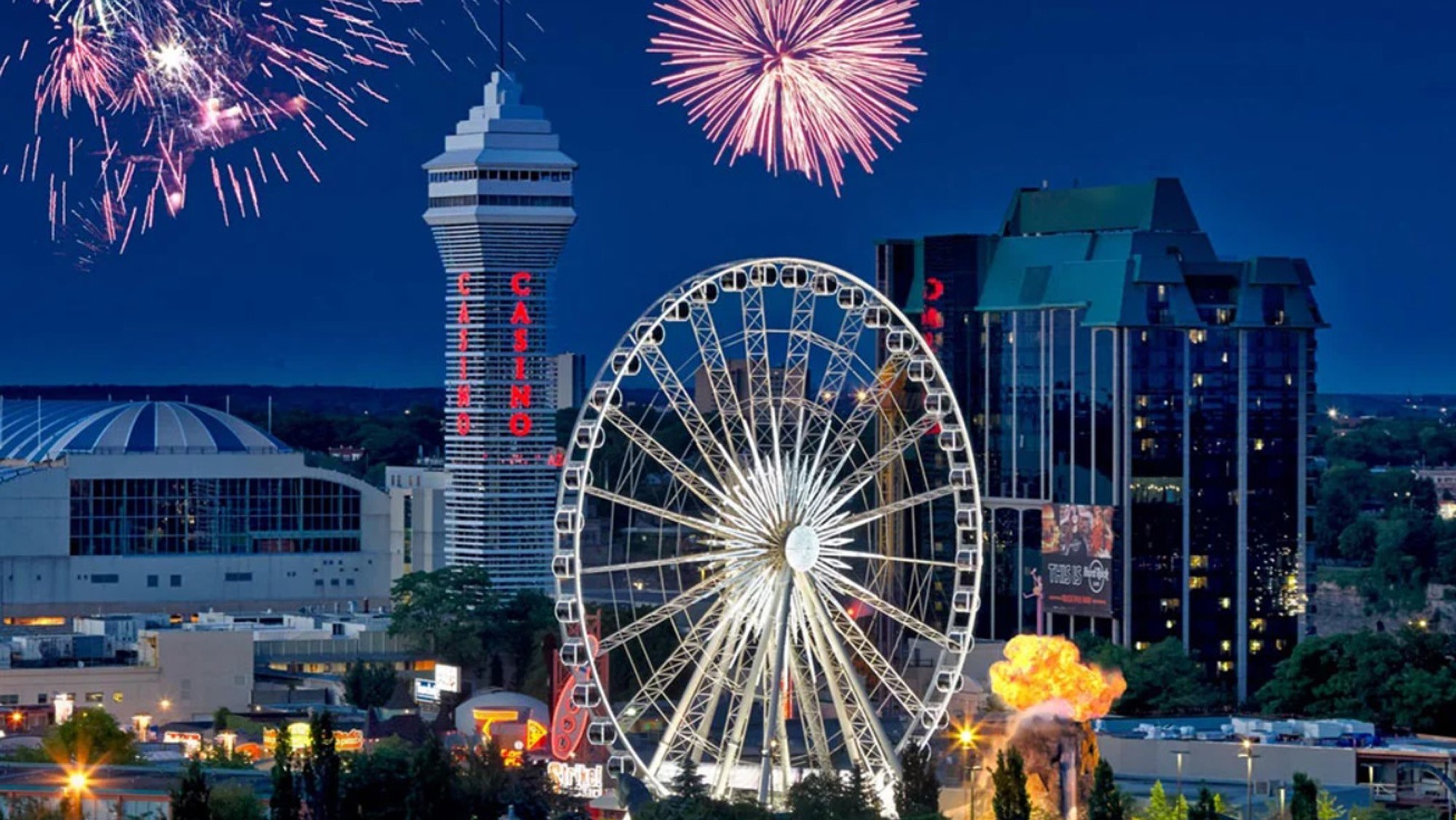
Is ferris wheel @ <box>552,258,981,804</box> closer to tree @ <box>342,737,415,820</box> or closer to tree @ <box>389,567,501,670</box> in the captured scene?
tree @ <box>342,737,415,820</box>

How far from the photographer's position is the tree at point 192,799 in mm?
104875

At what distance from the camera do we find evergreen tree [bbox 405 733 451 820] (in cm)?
11219

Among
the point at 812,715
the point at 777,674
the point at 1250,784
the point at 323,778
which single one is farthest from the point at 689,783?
the point at 1250,784

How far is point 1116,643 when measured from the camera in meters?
167

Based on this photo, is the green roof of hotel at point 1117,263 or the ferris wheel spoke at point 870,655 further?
the green roof of hotel at point 1117,263

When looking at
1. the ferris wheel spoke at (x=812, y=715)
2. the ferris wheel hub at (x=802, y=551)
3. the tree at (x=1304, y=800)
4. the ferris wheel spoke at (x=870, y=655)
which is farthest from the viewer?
the ferris wheel spoke at (x=870, y=655)

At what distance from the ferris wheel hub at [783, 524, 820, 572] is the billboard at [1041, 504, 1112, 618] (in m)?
55.8

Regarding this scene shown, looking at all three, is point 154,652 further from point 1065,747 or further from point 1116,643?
point 1065,747

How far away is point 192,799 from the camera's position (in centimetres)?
10531

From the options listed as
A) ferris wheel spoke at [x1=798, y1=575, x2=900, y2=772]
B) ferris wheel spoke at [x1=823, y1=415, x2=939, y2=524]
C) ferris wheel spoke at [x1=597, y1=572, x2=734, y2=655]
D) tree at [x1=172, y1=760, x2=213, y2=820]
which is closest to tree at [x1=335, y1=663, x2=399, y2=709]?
ferris wheel spoke at [x1=823, y1=415, x2=939, y2=524]

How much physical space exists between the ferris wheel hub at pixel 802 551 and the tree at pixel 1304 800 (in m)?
15.7

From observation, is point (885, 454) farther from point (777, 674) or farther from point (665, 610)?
point (777, 674)

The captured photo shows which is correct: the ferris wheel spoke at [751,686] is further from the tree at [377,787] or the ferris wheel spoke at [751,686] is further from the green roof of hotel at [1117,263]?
the green roof of hotel at [1117,263]

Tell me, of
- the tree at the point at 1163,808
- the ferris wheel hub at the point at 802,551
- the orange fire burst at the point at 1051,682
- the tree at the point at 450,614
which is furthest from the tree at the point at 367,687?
the tree at the point at 1163,808
